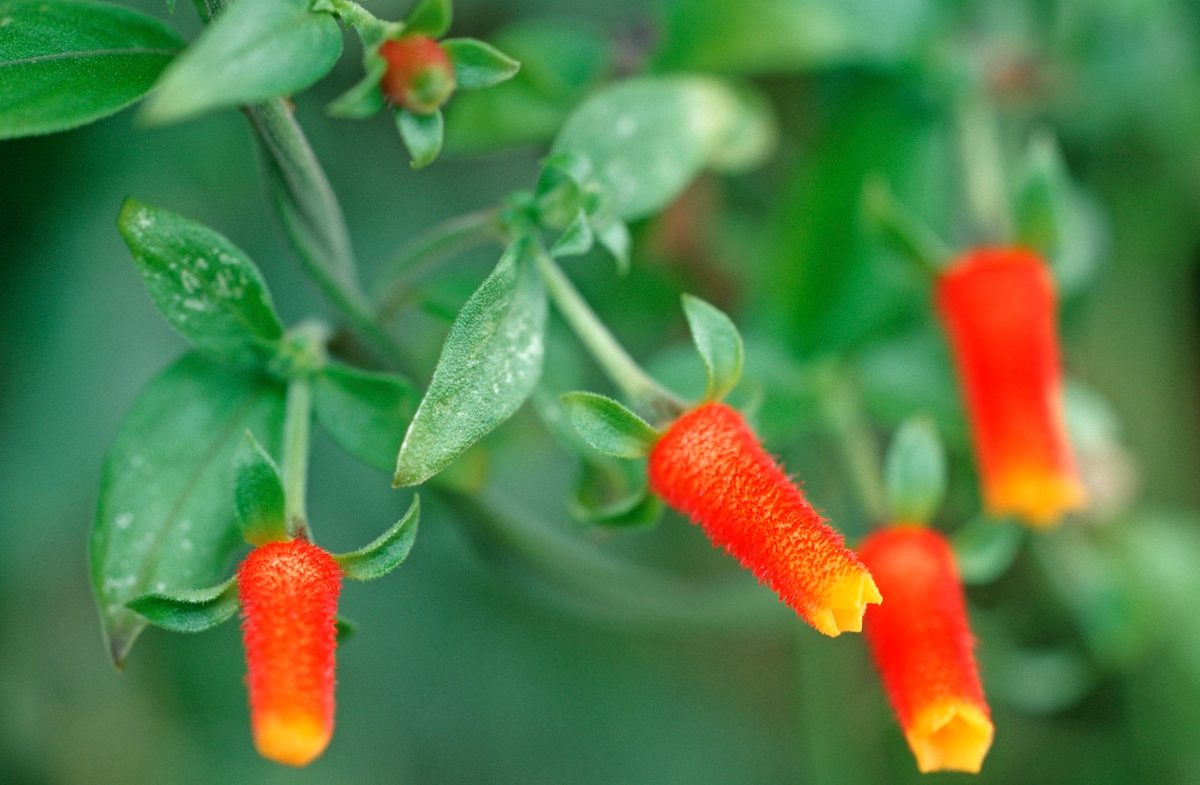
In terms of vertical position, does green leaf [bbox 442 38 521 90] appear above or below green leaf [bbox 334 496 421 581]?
above

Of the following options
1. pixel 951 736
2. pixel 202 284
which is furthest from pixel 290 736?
pixel 951 736

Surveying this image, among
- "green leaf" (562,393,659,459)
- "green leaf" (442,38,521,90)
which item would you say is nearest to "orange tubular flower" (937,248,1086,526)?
"green leaf" (562,393,659,459)

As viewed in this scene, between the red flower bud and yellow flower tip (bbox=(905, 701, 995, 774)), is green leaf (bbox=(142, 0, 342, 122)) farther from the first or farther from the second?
yellow flower tip (bbox=(905, 701, 995, 774))

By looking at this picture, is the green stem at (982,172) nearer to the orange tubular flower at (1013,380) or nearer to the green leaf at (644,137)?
the orange tubular flower at (1013,380)

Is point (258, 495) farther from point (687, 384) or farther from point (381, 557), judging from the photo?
point (687, 384)

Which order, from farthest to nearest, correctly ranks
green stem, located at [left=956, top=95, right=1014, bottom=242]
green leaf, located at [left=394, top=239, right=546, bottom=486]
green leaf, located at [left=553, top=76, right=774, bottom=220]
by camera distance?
green stem, located at [left=956, top=95, right=1014, bottom=242] < green leaf, located at [left=553, top=76, right=774, bottom=220] < green leaf, located at [left=394, top=239, right=546, bottom=486]

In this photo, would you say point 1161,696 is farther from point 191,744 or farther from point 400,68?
point 400,68

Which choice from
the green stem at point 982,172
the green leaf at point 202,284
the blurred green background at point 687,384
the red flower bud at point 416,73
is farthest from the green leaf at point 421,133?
the green stem at point 982,172

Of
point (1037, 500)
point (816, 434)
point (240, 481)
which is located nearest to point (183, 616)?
point (240, 481)
